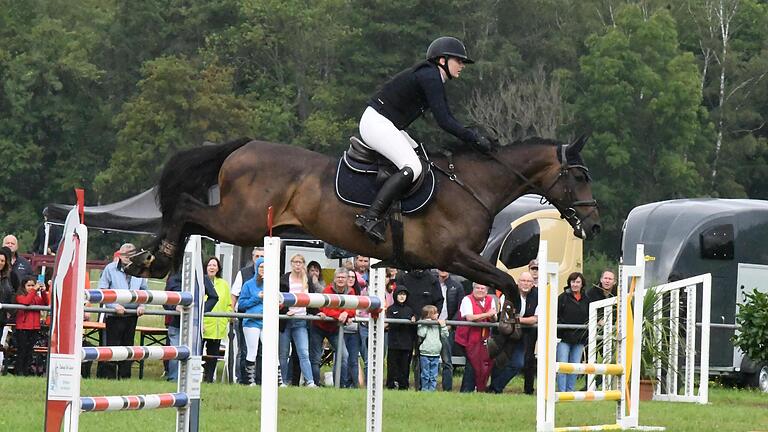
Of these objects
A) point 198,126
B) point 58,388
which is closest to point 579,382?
point 58,388


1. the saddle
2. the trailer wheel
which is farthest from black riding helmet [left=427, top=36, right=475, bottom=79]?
the trailer wheel

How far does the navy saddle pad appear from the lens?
1051 centimetres

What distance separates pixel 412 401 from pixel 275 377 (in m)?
5.27

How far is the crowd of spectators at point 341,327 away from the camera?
1480cm

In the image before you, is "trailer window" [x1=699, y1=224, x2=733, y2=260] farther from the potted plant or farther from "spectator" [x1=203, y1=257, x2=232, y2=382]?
"spectator" [x1=203, y1=257, x2=232, y2=382]

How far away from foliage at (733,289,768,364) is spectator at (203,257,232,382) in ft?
19.7

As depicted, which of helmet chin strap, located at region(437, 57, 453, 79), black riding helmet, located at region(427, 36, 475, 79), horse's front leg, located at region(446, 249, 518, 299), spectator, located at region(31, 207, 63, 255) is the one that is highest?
black riding helmet, located at region(427, 36, 475, 79)

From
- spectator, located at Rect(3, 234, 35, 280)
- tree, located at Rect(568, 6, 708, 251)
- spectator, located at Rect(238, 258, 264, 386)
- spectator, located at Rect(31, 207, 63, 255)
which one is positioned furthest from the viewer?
tree, located at Rect(568, 6, 708, 251)

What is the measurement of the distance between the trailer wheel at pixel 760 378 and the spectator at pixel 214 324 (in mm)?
7975

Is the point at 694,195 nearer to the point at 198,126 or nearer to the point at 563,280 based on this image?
the point at 198,126

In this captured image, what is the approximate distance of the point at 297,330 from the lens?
48.4ft

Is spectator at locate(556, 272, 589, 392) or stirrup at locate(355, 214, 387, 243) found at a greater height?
stirrup at locate(355, 214, 387, 243)

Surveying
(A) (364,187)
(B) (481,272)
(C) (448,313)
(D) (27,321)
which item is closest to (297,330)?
(C) (448,313)

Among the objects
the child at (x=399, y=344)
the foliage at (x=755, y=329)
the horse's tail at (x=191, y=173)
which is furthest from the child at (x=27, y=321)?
the foliage at (x=755, y=329)
